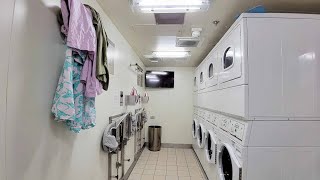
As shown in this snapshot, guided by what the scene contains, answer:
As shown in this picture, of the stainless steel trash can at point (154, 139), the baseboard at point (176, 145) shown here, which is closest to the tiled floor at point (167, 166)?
the stainless steel trash can at point (154, 139)

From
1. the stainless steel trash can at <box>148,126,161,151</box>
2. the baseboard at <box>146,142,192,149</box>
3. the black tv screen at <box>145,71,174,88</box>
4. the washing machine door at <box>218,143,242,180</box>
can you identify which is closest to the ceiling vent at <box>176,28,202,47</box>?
the washing machine door at <box>218,143,242,180</box>

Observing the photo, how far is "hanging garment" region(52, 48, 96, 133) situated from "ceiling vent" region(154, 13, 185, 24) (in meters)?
1.29

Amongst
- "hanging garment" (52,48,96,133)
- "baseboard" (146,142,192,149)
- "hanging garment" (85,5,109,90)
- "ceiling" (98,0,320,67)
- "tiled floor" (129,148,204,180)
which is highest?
"ceiling" (98,0,320,67)

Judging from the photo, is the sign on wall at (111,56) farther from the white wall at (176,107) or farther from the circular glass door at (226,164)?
the white wall at (176,107)

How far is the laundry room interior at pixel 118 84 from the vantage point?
3.45 ft

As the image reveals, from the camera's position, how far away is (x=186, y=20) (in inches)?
97.7

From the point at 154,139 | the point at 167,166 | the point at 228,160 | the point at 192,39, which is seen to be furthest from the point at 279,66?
the point at 154,139

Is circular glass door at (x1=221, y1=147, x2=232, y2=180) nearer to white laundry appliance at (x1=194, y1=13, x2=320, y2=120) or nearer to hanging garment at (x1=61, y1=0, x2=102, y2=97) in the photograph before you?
white laundry appliance at (x1=194, y1=13, x2=320, y2=120)

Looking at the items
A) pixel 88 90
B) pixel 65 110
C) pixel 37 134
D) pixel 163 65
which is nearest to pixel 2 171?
pixel 37 134

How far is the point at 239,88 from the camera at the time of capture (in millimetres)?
1722

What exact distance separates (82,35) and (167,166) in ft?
11.4

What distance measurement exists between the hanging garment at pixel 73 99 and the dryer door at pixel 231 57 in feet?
4.19

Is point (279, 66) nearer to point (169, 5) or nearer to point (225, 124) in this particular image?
point (225, 124)

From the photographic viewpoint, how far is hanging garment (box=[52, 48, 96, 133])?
119 cm
